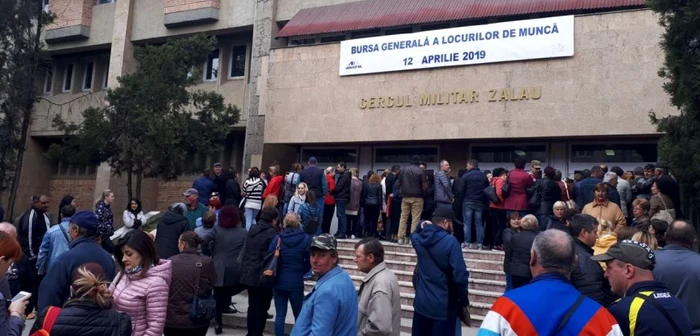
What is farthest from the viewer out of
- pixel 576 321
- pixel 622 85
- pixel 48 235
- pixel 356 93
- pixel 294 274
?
pixel 356 93

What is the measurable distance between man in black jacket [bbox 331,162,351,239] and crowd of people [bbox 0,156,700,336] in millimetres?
460

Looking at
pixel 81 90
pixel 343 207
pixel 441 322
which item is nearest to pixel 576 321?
pixel 441 322

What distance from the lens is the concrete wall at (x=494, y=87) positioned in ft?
49.3

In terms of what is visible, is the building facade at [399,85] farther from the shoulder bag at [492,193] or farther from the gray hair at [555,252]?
the gray hair at [555,252]

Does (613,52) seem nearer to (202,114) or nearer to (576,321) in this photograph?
(202,114)

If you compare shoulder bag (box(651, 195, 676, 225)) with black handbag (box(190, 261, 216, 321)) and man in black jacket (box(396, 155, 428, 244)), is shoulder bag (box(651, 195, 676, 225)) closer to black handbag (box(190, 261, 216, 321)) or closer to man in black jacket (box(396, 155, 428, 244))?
man in black jacket (box(396, 155, 428, 244))

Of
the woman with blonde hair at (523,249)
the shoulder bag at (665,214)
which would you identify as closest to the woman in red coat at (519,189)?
the shoulder bag at (665,214)

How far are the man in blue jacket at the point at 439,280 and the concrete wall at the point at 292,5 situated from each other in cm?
1473

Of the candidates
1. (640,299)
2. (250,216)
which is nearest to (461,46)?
(250,216)

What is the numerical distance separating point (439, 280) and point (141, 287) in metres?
3.01

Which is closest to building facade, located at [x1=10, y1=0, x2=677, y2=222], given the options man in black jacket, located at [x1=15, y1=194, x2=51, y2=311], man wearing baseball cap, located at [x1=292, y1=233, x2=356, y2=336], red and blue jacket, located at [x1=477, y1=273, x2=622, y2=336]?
man in black jacket, located at [x1=15, y1=194, x2=51, y2=311]

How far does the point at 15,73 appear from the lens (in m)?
19.9

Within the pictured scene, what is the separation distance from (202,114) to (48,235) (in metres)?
10.1

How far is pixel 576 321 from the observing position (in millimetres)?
2865
